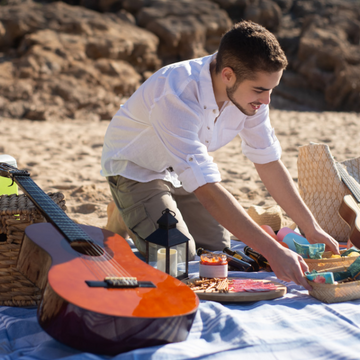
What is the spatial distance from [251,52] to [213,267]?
929 millimetres

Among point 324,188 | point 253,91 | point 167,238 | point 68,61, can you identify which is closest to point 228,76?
point 253,91

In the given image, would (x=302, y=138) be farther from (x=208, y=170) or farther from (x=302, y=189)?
(x=208, y=170)

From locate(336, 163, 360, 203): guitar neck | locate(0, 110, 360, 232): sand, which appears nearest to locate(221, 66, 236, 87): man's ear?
locate(336, 163, 360, 203): guitar neck

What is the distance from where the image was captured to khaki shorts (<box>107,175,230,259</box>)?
95.2 inches

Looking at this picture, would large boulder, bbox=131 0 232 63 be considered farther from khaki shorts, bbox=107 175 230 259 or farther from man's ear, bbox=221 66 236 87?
man's ear, bbox=221 66 236 87

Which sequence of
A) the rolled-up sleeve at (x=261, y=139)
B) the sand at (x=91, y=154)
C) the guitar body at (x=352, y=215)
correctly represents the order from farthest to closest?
the sand at (x=91, y=154) → the rolled-up sleeve at (x=261, y=139) → the guitar body at (x=352, y=215)

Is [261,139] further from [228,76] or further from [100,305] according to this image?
[100,305]

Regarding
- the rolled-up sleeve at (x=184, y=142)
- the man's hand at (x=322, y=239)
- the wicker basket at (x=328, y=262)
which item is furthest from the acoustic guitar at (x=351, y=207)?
the rolled-up sleeve at (x=184, y=142)

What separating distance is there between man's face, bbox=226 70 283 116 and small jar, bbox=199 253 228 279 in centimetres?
70

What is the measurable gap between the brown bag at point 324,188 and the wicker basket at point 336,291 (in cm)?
103

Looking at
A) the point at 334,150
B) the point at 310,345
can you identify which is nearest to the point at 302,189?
the point at 310,345

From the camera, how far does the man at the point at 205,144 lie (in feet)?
6.05

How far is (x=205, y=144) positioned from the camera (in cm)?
232

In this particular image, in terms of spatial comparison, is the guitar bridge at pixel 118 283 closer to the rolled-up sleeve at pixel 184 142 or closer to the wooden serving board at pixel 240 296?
the wooden serving board at pixel 240 296
